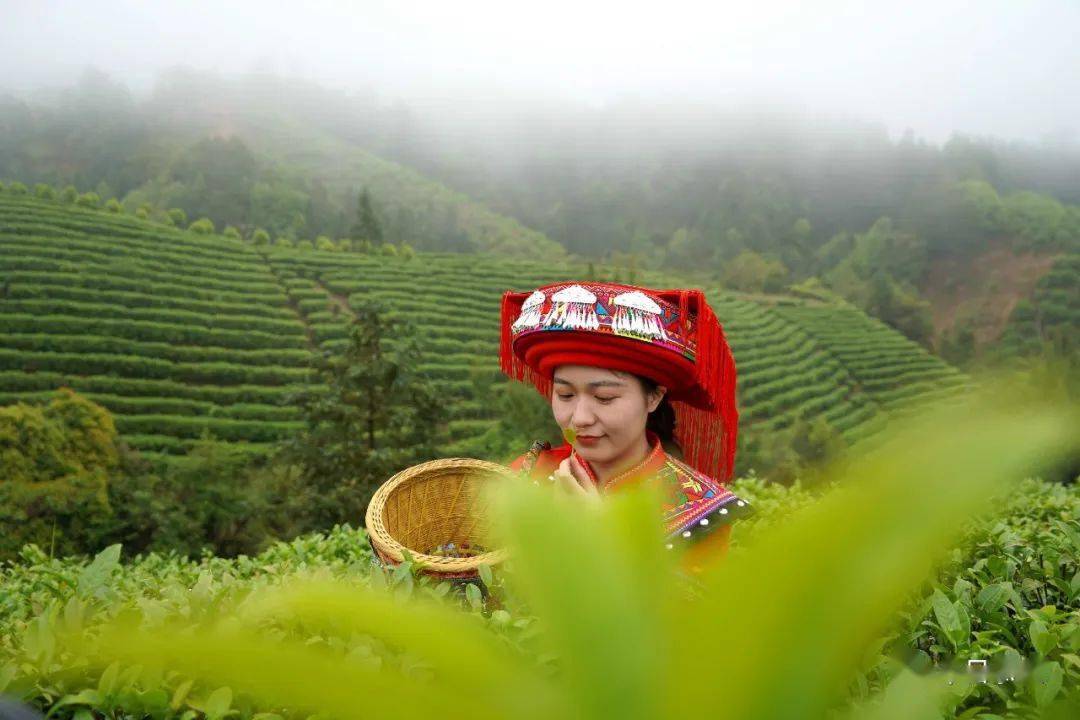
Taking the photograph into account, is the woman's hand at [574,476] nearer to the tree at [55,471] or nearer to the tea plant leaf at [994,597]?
the tea plant leaf at [994,597]

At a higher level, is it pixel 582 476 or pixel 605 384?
pixel 605 384

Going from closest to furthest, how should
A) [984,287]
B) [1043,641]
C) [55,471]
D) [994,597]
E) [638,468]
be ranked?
[1043,641] < [994,597] < [638,468] < [55,471] < [984,287]

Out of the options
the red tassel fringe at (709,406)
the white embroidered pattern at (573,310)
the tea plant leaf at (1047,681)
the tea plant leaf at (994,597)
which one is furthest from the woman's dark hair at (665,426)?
the tea plant leaf at (1047,681)

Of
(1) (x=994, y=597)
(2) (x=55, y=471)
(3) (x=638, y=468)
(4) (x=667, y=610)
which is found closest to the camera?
(4) (x=667, y=610)

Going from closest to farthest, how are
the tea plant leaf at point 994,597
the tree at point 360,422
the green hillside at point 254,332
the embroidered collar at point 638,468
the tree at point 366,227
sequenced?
the tea plant leaf at point 994,597 → the embroidered collar at point 638,468 → the tree at point 360,422 → the green hillside at point 254,332 → the tree at point 366,227

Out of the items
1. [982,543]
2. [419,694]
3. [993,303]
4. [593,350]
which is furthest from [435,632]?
[993,303]

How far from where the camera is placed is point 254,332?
60.0ft

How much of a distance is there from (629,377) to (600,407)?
10cm

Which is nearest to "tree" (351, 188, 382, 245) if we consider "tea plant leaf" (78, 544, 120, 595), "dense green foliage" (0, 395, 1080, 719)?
"tea plant leaf" (78, 544, 120, 595)

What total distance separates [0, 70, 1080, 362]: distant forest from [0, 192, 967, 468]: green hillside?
459 cm

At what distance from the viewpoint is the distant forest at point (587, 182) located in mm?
28875

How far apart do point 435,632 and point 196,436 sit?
1737 centimetres

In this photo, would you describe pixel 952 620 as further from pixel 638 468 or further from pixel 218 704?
pixel 218 704

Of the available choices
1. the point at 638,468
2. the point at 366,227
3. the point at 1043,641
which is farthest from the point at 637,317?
the point at 366,227
